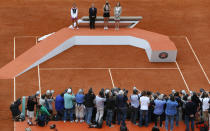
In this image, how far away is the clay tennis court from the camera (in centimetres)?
2447

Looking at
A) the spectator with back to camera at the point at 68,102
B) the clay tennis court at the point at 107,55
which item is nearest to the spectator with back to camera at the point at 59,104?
the spectator with back to camera at the point at 68,102

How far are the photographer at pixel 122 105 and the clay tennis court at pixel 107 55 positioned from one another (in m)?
3.54

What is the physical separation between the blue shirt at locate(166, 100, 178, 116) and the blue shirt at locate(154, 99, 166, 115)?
0.24 metres

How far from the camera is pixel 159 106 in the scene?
20000 millimetres

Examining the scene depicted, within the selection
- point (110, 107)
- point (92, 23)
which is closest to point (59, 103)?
point (110, 107)

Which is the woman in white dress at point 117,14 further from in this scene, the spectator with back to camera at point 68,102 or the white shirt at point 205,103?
the white shirt at point 205,103

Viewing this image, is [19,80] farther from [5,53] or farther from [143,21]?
[143,21]

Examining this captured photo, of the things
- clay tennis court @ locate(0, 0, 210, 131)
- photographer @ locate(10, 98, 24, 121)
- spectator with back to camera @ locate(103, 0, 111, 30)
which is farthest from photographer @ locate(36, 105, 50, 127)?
spectator with back to camera @ locate(103, 0, 111, 30)

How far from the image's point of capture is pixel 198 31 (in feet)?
103

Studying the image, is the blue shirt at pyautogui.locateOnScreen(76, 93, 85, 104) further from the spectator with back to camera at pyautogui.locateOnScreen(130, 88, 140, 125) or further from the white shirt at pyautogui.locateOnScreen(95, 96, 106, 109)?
the spectator with back to camera at pyautogui.locateOnScreen(130, 88, 140, 125)

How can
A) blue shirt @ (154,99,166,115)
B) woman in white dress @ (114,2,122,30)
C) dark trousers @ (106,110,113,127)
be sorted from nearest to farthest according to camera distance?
blue shirt @ (154,99,166,115)
dark trousers @ (106,110,113,127)
woman in white dress @ (114,2,122,30)

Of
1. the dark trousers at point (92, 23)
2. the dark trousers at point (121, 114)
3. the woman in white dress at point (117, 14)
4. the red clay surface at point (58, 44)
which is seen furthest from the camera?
the dark trousers at point (92, 23)

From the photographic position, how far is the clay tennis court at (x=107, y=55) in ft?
80.3

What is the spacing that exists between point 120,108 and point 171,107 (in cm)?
242
